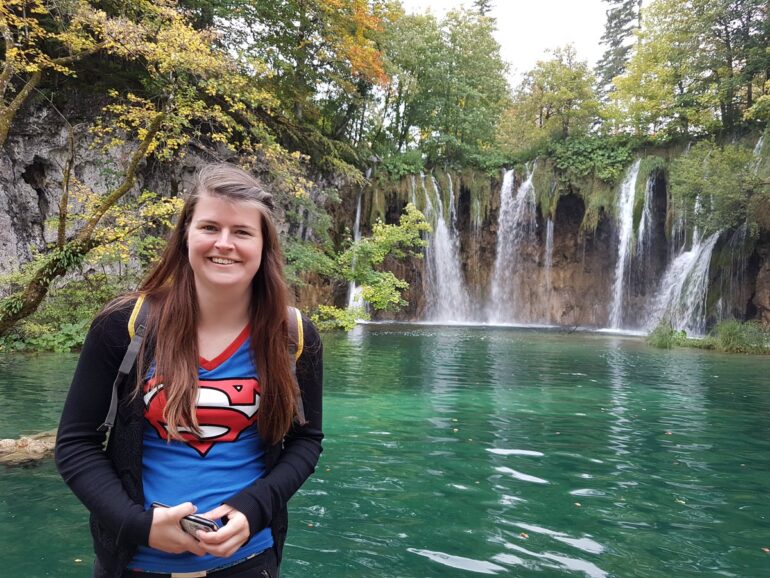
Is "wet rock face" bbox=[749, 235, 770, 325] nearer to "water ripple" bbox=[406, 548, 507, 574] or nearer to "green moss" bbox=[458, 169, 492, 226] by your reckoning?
"green moss" bbox=[458, 169, 492, 226]

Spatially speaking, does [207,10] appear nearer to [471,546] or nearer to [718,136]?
[471,546]

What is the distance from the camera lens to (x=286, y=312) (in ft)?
5.53

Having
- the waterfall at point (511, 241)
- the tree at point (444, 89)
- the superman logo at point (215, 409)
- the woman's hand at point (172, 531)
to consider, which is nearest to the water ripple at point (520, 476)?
the superman logo at point (215, 409)

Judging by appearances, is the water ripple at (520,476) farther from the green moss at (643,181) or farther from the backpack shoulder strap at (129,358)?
the green moss at (643,181)

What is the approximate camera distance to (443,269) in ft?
87.6

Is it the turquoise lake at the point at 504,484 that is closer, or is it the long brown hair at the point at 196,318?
the long brown hair at the point at 196,318

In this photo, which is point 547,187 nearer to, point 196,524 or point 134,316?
point 134,316

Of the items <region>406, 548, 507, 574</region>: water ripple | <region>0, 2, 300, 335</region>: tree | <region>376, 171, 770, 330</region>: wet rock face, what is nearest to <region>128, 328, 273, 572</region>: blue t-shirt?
<region>406, 548, 507, 574</region>: water ripple

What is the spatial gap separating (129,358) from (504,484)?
13.0 feet

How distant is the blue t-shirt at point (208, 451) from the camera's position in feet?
4.88

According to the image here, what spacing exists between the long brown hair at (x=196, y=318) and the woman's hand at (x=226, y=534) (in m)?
0.23

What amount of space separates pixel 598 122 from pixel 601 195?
10268 millimetres

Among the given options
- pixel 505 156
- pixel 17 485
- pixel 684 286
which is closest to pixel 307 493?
pixel 17 485

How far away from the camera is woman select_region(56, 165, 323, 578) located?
142 centimetres
